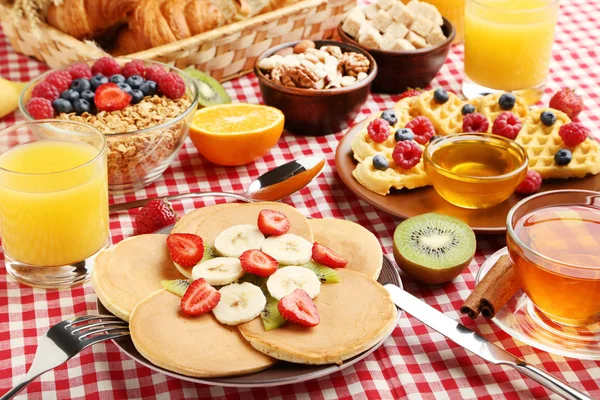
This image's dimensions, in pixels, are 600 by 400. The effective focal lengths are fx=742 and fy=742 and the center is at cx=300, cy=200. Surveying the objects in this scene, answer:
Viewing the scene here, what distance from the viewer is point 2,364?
4.53 ft

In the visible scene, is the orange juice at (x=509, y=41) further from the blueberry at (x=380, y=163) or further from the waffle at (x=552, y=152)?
the blueberry at (x=380, y=163)

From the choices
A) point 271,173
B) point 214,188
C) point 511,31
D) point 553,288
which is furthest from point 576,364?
point 511,31

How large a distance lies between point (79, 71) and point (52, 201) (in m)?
0.61

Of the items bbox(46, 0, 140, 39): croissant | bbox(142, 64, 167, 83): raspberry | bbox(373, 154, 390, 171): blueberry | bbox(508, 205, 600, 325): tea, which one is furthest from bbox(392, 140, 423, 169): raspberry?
bbox(46, 0, 140, 39): croissant

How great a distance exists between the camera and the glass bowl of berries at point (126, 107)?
1.84 m

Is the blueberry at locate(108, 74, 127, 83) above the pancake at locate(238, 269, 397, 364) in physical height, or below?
above

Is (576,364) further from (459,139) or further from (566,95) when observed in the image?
(566,95)

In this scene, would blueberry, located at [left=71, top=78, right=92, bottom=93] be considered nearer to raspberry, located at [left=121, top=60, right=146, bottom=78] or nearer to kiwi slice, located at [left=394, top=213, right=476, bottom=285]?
raspberry, located at [left=121, top=60, right=146, bottom=78]

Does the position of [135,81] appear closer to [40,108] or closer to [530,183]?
[40,108]

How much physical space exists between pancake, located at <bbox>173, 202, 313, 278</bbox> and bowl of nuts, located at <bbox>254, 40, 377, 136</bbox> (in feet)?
1.96

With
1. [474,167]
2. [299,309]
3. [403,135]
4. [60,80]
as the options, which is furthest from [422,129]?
[60,80]

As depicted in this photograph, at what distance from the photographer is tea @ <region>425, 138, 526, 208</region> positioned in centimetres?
173

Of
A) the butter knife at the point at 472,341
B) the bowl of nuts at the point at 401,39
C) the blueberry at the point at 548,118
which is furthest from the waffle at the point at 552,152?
the butter knife at the point at 472,341

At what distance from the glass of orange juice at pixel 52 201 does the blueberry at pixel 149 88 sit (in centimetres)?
40
